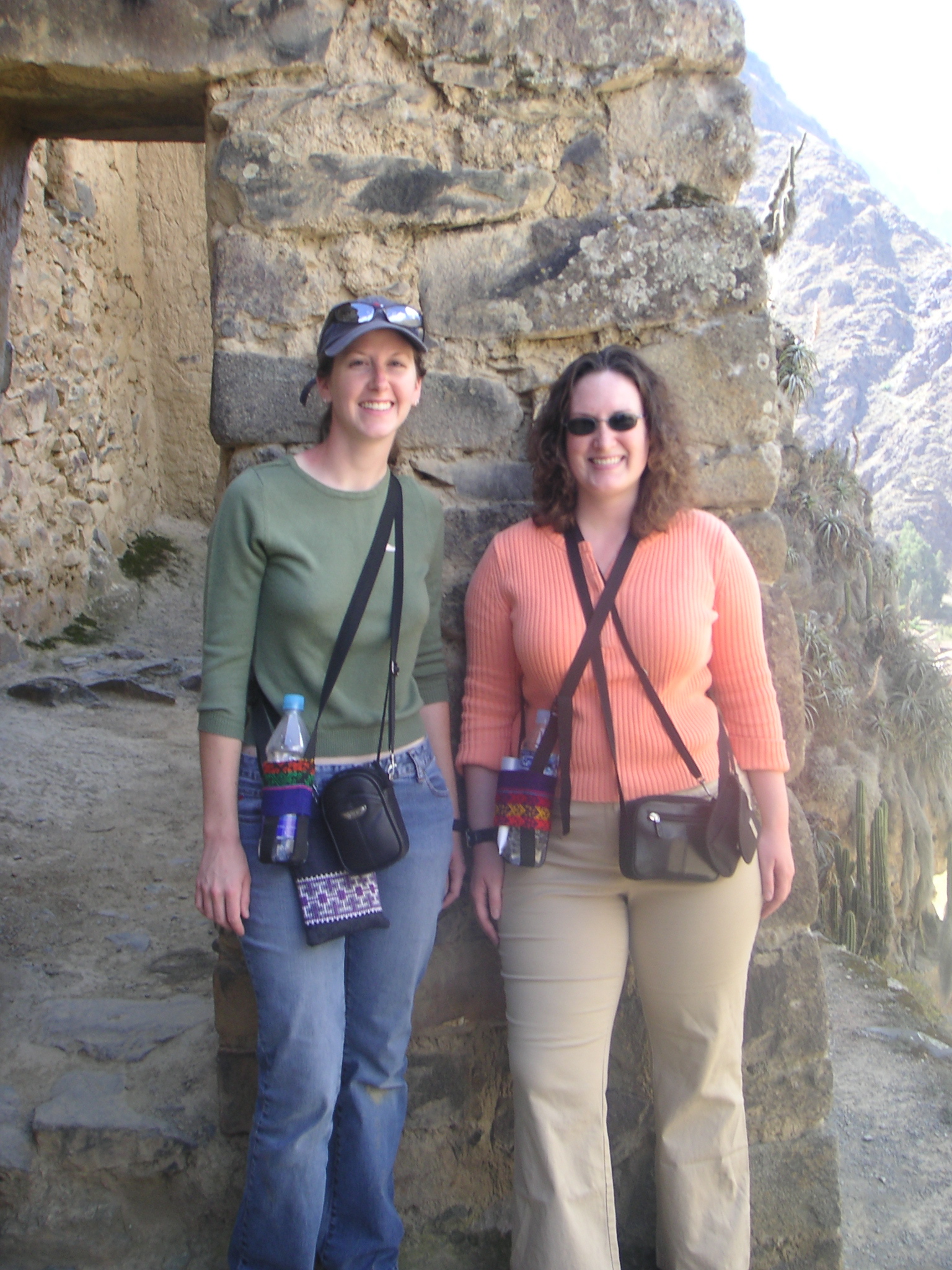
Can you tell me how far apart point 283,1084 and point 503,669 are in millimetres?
757

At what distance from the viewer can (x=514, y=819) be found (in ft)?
5.52

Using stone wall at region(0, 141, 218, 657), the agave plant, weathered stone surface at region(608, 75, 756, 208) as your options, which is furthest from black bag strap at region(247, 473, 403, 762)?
the agave plant

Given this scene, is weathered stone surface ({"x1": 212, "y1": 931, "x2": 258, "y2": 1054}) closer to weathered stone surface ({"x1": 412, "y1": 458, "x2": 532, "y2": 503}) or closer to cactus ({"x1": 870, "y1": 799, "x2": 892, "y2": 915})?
weathered stone surface ({"x1": 412, "y1": 458, "x2": 532, "y2": 503})

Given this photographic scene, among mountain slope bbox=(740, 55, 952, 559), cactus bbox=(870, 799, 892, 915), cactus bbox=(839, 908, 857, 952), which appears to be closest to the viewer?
cactus bbox=(839, 908, 857, 952)

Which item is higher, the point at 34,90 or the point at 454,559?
the point at 34,90

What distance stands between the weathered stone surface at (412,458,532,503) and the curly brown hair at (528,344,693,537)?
229mm

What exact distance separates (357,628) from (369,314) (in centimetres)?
51

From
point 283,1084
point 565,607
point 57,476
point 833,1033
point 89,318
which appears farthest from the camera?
point 89,318

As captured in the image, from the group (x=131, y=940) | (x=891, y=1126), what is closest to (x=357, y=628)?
(x=131, y=940)

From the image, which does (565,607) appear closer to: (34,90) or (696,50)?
(696,50)

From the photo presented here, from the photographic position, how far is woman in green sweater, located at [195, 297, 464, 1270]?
1.54 m

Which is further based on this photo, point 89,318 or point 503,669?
point 89,318

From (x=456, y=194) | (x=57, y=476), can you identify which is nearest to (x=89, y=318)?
(x=57, y=476)

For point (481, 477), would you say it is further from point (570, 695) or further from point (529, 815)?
point (529, 815)
